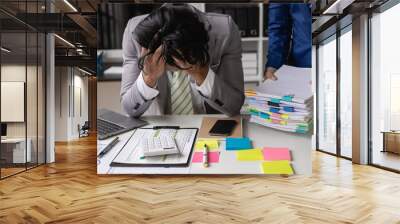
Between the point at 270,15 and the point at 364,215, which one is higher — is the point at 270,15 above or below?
above

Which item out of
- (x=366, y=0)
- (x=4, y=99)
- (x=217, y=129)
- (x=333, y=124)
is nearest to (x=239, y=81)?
(x=217, y=129)

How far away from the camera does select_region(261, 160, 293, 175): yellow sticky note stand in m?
5.75

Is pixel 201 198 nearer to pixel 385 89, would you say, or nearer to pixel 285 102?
pixel 285 102

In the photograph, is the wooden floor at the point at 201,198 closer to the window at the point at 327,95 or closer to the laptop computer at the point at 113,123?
the laptop computer at the point at 113,123

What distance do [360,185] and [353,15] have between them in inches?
133

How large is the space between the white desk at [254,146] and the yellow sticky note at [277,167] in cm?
9

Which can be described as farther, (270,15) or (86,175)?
(86,175)

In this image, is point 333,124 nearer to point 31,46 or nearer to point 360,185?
point 360,185

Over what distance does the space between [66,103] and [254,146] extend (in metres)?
10.4

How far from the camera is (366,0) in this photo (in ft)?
20.0

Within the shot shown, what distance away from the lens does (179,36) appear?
555 centimetres

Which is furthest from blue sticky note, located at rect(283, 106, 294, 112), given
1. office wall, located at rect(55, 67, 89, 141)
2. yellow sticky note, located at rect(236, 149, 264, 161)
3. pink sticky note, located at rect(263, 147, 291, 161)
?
office wall, located at rect(55, 67, 89, 141)

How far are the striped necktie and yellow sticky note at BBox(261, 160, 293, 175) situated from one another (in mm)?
1466

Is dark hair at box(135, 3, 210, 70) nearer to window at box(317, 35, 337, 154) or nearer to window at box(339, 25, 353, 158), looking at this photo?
window at box(339, 25, 353, 158)
